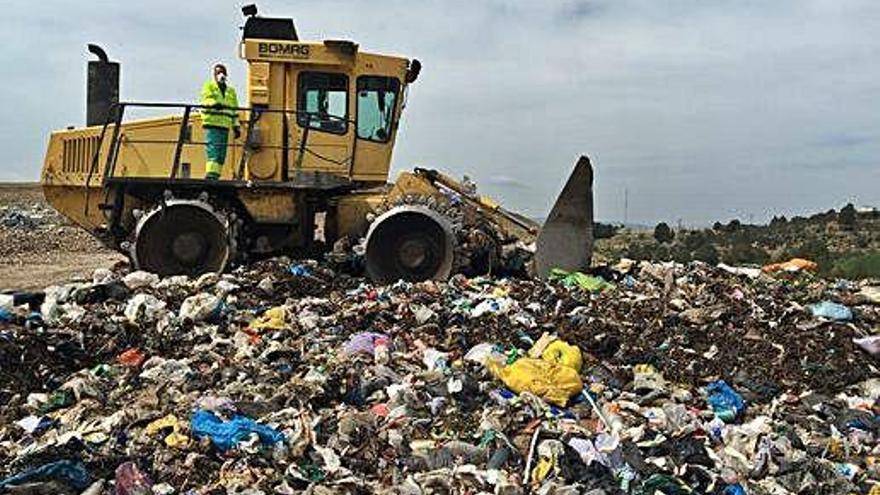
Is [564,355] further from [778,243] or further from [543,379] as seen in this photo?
[778,243]

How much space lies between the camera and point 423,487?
4637 mm

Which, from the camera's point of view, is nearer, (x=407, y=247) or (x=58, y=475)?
(x=58, y=475)

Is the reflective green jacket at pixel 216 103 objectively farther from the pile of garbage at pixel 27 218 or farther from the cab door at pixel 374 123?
the pile of garbage at pixel 27 218

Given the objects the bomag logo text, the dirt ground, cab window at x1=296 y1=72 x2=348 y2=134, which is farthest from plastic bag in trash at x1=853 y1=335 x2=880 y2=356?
the dirt ground

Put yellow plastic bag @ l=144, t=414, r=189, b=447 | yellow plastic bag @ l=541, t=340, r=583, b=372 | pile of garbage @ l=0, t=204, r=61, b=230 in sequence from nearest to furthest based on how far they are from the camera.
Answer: yellow plastic bag @ l=144, t=414, r=189, b=447 < yellow plastic bag @ l=541, t=340, r=583, b=372 < pile of garbage @ l=0, t=204, r=61, b=230

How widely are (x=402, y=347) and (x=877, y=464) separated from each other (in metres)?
3.04

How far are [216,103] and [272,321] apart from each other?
348 cm

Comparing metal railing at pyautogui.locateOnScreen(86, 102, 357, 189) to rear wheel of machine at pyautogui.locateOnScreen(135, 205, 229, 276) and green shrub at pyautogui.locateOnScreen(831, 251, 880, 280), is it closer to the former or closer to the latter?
rear wheel of machine at pyautogui.locateOnScreen(135, 205, 229, 276)

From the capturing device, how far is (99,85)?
1213cm

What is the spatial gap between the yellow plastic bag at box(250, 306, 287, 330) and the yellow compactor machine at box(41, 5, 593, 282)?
1.77 meters

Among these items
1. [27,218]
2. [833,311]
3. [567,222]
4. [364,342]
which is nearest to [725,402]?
[364,342]

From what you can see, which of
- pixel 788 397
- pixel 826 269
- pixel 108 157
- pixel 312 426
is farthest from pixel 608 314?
pixel 826 269

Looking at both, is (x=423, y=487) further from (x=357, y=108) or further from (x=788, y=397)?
(x=357, y=108)

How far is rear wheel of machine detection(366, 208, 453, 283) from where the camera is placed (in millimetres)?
9789
